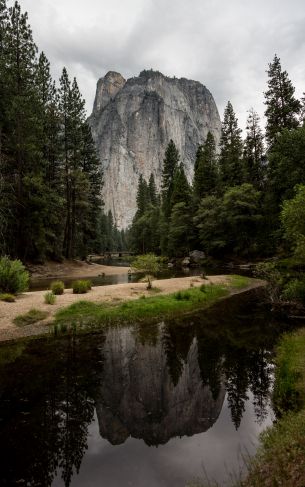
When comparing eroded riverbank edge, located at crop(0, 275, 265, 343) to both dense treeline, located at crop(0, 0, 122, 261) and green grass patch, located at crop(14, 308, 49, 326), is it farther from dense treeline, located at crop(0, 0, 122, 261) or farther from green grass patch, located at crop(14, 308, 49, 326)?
dense treeline, located at crop(0, 0, 122, 261)

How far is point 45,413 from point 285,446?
518 cm

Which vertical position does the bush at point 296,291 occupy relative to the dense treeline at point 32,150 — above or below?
below

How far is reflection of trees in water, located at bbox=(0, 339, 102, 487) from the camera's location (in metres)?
5.67

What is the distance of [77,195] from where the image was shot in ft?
153

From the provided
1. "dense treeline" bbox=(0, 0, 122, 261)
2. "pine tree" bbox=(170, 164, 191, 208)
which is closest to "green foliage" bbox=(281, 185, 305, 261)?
"dense treeline" bbox=(0, 0, 122, 261)

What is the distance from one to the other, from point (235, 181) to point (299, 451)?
4556 centimetres

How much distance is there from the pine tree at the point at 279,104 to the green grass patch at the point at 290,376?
34.1 metres

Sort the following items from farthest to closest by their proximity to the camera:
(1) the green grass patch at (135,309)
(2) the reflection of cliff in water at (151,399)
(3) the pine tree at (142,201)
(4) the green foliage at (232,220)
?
(3) the pine tree at (142,201) < (4) the green foliage at (232,220) < (1) the green grass patch at (135,309) < (2) the reflection of cliff in water at (151,399)

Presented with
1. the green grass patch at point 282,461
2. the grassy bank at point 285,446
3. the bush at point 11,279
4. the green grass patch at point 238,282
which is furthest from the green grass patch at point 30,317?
the green grass patch at point 238,282

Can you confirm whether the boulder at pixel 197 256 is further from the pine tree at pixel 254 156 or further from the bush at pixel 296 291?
the bush at pixel 296 291

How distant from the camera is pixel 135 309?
17.1 m

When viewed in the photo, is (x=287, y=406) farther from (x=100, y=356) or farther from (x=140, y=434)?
(x=100, y=356)

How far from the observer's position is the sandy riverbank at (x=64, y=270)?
111 feet

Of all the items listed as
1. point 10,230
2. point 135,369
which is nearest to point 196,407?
point 135,369
